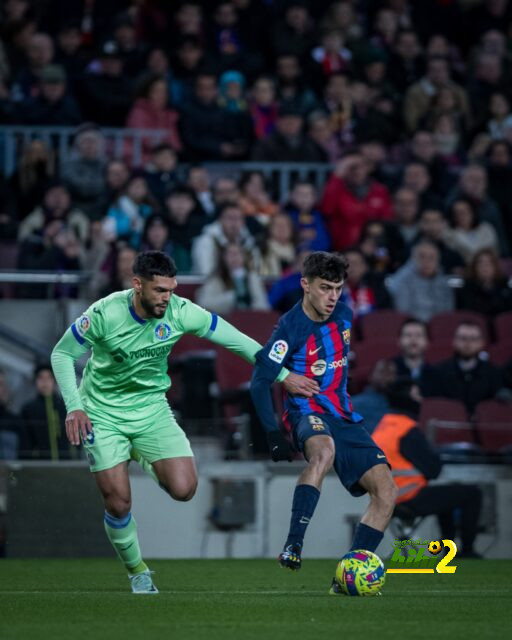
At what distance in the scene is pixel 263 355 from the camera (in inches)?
325

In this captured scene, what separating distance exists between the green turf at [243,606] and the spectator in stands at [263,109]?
7.48 meters

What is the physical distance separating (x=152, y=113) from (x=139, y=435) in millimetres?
8472

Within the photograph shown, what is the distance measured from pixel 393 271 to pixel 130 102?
12.0 feet

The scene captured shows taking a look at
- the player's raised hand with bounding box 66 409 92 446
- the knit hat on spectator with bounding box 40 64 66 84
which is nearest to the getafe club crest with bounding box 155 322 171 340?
the player's raised hand with bounding box 66 409 92 446

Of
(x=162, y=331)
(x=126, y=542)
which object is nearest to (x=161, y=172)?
(x=162, y=331)

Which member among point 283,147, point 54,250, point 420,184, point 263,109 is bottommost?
point 54,250

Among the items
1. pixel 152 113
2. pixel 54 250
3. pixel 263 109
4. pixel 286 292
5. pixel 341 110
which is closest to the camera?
pixel 286 292

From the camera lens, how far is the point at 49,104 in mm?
16047

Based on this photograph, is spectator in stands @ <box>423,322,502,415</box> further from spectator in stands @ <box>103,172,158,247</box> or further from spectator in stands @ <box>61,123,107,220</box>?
spectator in stands @ <box>61,123,107,220</box>

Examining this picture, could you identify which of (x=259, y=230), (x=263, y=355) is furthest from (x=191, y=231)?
(x=263, y=355)

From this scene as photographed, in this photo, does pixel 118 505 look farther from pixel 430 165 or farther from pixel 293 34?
pixel 293 34

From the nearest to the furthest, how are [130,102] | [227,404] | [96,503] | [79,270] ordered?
[96,503]
[227,404]
[79,270]
[130,102]

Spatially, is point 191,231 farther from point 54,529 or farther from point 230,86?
point 54,529

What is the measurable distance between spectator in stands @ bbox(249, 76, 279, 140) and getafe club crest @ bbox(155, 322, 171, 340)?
8672 millimetres
